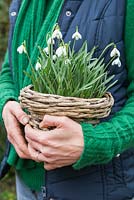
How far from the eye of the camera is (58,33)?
1.87 meters

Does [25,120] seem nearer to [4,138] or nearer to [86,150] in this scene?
[86,150]

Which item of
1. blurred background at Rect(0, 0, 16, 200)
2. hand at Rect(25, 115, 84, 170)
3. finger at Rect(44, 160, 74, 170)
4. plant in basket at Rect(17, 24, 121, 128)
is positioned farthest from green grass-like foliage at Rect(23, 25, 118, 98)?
blurred background at Rect(0, 0, 16, 200)

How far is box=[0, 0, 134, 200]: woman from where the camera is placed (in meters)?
1.80

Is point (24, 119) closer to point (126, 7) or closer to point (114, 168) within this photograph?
point (114, 168)

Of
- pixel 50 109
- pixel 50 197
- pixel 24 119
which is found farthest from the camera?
pixel 50 197

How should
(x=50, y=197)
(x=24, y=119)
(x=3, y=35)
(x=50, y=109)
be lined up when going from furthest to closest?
(x=3, y=35)
(x=50, y=197)
(x=24, y=119)
(x=50, y=109)

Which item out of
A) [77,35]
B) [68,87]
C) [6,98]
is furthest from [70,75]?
[6,98]

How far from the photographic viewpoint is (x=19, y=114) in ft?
6.41

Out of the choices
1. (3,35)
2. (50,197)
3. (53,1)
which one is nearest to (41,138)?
(50,197)

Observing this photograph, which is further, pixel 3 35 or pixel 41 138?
pixel 3 35

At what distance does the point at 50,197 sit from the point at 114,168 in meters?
0.26

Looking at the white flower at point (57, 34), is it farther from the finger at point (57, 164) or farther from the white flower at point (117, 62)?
the finger at point (57, 164)

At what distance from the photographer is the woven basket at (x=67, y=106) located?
1759 mm

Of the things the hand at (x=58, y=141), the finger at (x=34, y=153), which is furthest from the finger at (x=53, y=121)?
the finger at (x=34, y=153)
